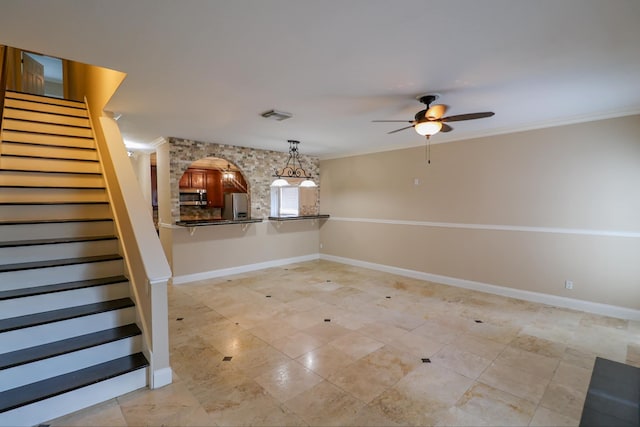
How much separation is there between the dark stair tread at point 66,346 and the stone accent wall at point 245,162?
3.08 m

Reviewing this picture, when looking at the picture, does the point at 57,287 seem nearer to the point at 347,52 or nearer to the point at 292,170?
the point at 347,52

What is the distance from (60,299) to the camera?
2660 millimetres

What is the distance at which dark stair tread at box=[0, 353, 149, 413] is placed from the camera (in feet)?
6.72

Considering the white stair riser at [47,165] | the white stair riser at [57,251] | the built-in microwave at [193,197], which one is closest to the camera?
the white stair riser at [57,251]

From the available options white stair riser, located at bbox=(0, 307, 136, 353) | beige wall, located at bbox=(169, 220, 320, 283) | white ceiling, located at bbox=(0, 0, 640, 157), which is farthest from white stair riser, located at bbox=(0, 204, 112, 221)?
beige wall, located at bbox=(169, 220, 320, 283)

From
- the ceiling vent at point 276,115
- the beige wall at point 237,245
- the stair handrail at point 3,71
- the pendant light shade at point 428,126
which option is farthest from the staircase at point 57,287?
the pendant light shade at point 428,126

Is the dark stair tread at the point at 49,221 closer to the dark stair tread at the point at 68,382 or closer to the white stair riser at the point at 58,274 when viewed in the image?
the white stair riser at the point at 58,274

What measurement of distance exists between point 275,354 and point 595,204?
4.55 meters

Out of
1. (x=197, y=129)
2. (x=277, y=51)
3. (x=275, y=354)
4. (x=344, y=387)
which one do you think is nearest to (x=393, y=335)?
(x=344, y=387)

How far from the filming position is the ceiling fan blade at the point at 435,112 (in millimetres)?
3059

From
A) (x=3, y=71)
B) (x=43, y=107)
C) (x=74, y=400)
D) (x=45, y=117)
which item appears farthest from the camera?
(x=43, y=107)

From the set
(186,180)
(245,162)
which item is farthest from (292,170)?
(186,180)

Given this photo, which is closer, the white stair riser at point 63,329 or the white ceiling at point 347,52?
the white ceiling at point 347,52

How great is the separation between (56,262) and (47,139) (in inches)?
91.7
